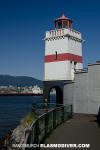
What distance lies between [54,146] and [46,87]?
18.7m

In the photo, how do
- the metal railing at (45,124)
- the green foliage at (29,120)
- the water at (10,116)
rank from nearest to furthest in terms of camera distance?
the metal railing at (45,124) < the green foliage at (29,120) < the water at (10,116)

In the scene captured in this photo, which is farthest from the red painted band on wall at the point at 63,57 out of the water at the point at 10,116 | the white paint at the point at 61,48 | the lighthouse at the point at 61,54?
the water at the point at 10,116

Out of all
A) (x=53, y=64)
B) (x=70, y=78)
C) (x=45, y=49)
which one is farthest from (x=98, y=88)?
(x=45, y=49)

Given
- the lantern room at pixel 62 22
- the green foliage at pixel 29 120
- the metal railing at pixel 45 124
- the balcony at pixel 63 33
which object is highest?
the lantern room at pixel 62 22

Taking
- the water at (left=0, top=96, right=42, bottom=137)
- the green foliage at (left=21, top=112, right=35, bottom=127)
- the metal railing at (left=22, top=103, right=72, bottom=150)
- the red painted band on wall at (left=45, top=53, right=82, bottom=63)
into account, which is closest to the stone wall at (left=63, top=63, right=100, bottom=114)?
the metal railing at (left=22, top=103, right=72, bottom=150)

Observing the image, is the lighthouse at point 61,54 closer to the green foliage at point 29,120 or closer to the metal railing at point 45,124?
the green foliage at point 29,120

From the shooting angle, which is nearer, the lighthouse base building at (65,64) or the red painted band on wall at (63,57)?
the lighthouse base building at (65,64)

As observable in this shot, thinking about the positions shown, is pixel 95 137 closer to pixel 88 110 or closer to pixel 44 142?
pixel 44 142

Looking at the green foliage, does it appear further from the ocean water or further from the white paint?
the white paint

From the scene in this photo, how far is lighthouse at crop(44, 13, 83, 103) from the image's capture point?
25750 mm

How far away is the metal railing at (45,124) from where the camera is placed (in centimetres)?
783

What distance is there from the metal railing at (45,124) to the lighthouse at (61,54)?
330 inches

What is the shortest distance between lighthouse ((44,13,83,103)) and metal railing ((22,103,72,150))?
27.5ft

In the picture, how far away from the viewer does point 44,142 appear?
961 centimetres
